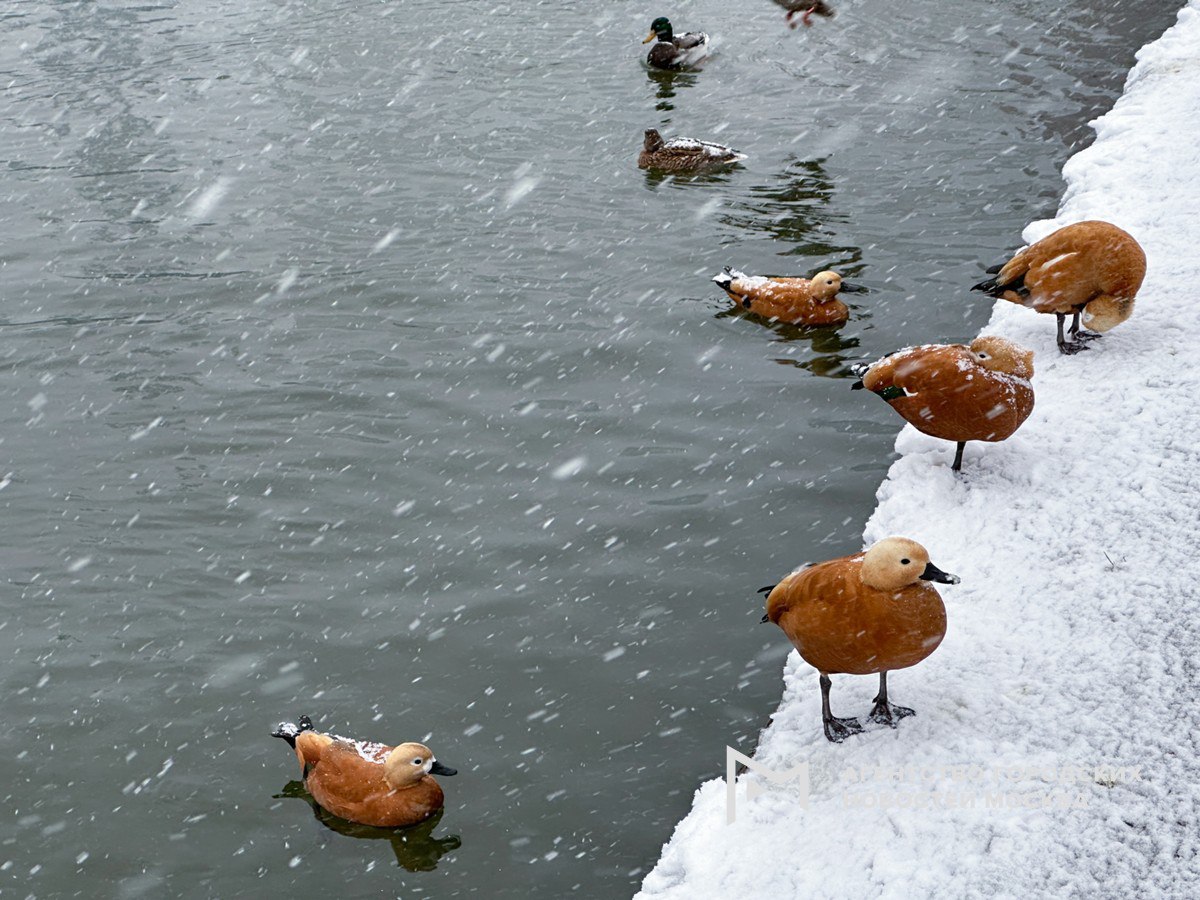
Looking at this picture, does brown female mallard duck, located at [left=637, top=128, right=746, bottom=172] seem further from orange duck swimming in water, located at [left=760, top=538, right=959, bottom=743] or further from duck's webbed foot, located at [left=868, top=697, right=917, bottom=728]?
duck's webbed foot, located at [left=868, top=697, right=917, bottom=728]

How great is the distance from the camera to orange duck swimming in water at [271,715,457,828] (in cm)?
650

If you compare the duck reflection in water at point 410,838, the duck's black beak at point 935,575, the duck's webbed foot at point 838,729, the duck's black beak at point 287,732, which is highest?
the duck's black beak at point 935,575

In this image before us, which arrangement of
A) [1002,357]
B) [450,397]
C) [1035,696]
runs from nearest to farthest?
[1035,696] → [1002,357] → [450,397]

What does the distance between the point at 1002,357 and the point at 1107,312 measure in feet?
5.43

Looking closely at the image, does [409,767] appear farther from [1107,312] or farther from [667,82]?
[667,82]

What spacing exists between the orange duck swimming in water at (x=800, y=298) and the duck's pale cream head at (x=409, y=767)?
229 inches

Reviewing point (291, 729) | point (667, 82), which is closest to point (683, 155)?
point (667, 82)

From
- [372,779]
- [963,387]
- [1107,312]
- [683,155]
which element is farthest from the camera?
[683,155]

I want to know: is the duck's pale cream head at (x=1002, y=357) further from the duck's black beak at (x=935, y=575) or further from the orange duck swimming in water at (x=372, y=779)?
the orange duck swimming in water at (x=372, y=779)

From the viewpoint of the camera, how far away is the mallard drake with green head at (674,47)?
655 inches

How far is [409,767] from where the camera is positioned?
646 centimetres

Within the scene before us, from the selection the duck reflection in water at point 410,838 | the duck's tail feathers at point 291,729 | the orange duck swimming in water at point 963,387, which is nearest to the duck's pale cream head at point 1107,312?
the orange duck swimming in water at point 963,387

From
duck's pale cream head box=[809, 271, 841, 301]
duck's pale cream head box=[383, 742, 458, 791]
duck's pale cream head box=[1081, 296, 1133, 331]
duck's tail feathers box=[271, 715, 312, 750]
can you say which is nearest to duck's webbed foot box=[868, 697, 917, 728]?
duck's pale cream head box=[383, 742, 458, 791]

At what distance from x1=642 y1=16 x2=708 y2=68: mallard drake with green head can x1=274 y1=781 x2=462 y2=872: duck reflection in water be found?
12.7 m
